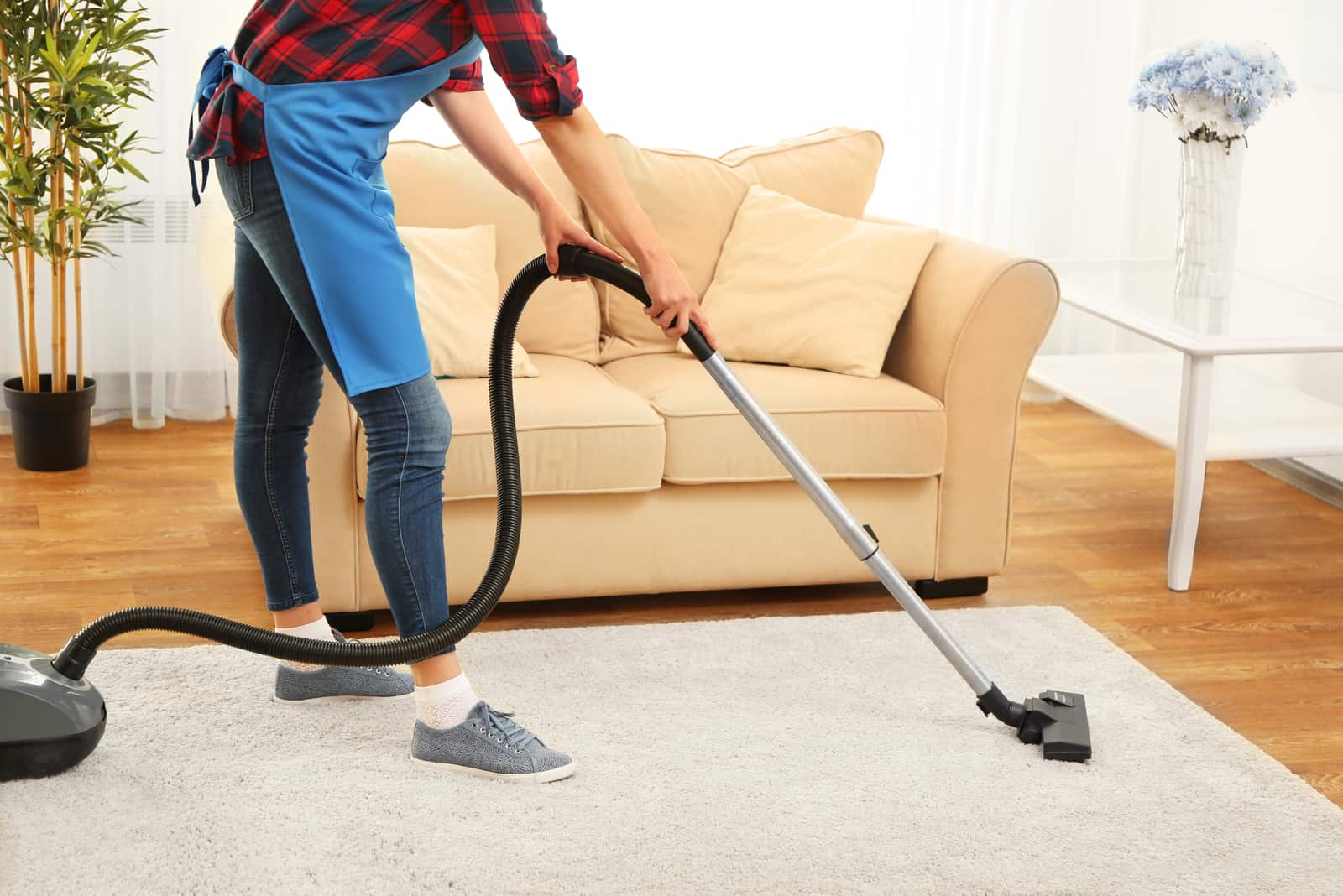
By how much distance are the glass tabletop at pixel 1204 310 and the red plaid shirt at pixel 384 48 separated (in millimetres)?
1495

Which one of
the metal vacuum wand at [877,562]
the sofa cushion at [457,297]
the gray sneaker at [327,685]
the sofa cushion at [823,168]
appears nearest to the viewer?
the metal vacuum wand at [877,562]

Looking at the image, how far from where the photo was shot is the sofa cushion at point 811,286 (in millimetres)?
2855

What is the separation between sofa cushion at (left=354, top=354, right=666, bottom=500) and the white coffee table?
1.01m

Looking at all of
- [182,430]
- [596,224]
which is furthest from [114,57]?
[596,224]

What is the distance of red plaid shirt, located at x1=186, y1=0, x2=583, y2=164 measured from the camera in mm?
1755

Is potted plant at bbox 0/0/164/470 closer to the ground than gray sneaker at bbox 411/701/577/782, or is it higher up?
higher up

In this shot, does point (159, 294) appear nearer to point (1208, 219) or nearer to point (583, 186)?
point (583, 186)

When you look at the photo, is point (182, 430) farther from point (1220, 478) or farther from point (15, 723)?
point (1220, 478)

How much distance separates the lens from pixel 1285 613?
280 centimetres

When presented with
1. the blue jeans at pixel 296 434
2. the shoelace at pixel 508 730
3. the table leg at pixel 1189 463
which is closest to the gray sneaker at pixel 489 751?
the shoelace at pixel 508 730

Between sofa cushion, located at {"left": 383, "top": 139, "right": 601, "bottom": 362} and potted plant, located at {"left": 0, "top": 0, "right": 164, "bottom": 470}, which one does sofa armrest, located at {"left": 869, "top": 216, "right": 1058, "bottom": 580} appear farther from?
potted plant, located at {"left": 0, "top": 0, "right": 164, "bottom": 470}

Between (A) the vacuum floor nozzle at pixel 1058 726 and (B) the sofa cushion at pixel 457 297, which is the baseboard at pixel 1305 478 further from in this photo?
(B) the sofa cushion at pixel 457 297

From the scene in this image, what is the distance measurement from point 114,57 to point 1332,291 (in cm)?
303

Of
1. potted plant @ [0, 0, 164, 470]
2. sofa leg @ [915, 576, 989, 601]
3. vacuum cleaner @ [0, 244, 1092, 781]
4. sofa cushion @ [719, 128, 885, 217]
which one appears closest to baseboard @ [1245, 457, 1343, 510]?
sofa leg @ [915, 576, 989, 601]
